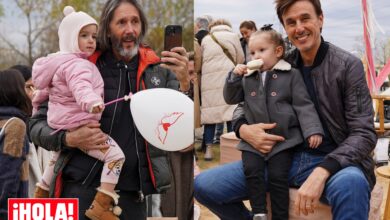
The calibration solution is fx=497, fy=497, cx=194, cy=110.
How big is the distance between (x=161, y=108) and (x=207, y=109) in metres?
0.18

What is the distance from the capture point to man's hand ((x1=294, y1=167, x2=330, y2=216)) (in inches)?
59.8

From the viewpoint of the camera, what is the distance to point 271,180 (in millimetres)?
1583

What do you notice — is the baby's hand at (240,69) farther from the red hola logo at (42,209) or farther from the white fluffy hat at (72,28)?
the red hola logo at (42,209)

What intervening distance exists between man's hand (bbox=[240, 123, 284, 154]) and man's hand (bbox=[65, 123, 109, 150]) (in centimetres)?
48

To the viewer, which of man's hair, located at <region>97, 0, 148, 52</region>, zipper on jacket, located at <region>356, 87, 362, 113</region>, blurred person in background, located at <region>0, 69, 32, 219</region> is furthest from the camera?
blurred person in background, located at <region>0, 69, 32, 219</region>

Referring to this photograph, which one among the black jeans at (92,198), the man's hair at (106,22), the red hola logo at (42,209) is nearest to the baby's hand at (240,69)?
the man's hair at (106,22)

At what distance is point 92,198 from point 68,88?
39 centimetres

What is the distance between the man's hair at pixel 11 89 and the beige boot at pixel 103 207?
1.44 ft

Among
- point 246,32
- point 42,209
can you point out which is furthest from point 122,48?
point 42,209

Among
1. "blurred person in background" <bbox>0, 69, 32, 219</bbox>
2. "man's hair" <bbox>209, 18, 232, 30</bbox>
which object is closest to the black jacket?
"man's hair" <bbox>209, 18, 232, 30</bbox>

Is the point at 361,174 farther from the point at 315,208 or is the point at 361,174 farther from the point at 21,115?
the point at 21,115

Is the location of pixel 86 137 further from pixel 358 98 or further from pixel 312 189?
pixel 358 98

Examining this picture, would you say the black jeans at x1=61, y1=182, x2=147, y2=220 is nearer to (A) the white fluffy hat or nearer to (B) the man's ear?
(A) the white fluffy hat

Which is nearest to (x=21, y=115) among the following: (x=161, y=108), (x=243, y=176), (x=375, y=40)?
(x=161, y=108)
